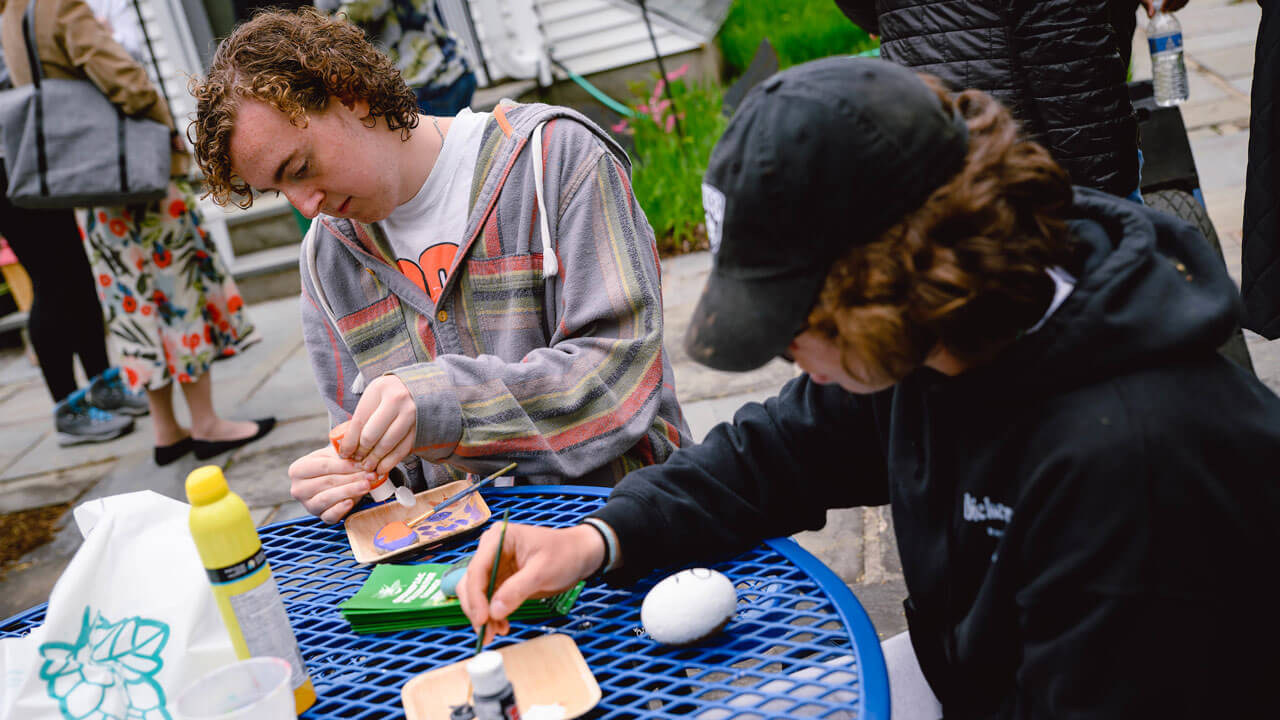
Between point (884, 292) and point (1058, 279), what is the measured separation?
0.18 metres

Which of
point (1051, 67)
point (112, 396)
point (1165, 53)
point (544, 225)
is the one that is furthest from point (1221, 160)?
point (112, 396)

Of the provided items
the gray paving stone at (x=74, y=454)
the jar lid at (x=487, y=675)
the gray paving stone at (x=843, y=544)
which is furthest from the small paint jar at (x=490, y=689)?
the gray paving stone at (x=74, y=454)

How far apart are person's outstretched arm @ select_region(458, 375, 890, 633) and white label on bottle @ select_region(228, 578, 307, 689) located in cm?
24

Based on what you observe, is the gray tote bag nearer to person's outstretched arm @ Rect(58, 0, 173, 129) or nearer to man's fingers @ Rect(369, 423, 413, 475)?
person's outstretched arm @ Rect(58, 0, 173, 129)

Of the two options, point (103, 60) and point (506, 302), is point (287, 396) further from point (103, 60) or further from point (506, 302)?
point (506, 302)

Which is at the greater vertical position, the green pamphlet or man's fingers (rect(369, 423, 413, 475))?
man's fingers (rect(369, 423, 413, 475))

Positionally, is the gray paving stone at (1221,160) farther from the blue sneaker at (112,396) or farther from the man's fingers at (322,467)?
the blue sneaker at (112,396)

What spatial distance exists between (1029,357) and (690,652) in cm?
50

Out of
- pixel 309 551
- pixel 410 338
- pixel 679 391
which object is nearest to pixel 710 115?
pixel 679 391

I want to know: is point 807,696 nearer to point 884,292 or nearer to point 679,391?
point 884,292

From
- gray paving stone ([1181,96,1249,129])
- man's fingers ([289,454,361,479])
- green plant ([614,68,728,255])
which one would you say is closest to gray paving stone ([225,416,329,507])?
green plant ([614,68,728,255])

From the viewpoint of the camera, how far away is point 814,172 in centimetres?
90

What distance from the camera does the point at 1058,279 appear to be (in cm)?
97

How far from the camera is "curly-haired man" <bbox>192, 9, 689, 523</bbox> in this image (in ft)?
5.22
